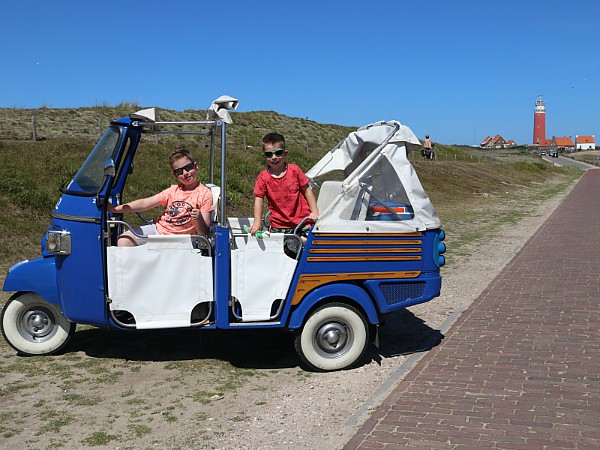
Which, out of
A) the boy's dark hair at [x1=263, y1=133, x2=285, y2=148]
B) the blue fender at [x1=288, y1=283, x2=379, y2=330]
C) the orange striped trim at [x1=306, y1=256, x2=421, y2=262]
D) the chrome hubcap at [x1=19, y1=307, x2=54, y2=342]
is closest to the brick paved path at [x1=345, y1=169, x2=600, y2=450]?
the blue fender at [x1=288, y1=283, x2=379, y2=330]

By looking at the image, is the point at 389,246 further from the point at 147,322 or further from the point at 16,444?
the point at 16,444

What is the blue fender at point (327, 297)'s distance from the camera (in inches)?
239

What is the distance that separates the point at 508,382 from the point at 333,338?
1.57 m

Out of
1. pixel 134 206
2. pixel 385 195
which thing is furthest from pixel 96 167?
pixel 385 195

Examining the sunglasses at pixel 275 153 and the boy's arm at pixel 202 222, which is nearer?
the boy's arm at pixel 202 222

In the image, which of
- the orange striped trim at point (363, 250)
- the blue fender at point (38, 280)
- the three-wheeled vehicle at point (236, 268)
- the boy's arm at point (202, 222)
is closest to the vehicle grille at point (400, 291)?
the three-wheeled vehicle at point (236, 268)

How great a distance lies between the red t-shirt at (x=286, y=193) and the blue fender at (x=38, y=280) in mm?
2067

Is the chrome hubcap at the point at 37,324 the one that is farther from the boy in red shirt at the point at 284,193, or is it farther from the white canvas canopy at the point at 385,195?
the white canvas canopy at the point at 385,195

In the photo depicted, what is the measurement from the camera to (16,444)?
464 centimetres

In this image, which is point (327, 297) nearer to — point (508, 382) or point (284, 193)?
point (284, 193)

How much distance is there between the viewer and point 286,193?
6434mm

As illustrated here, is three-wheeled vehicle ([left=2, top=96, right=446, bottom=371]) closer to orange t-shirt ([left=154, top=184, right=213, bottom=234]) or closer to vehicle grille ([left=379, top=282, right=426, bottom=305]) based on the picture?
vehicle grille ([left=379, top=282, right=426, bottom=305])

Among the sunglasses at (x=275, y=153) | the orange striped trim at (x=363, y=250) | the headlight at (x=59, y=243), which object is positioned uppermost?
the sunglasses at (x=275, y=153)

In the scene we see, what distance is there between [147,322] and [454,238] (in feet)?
41.3
